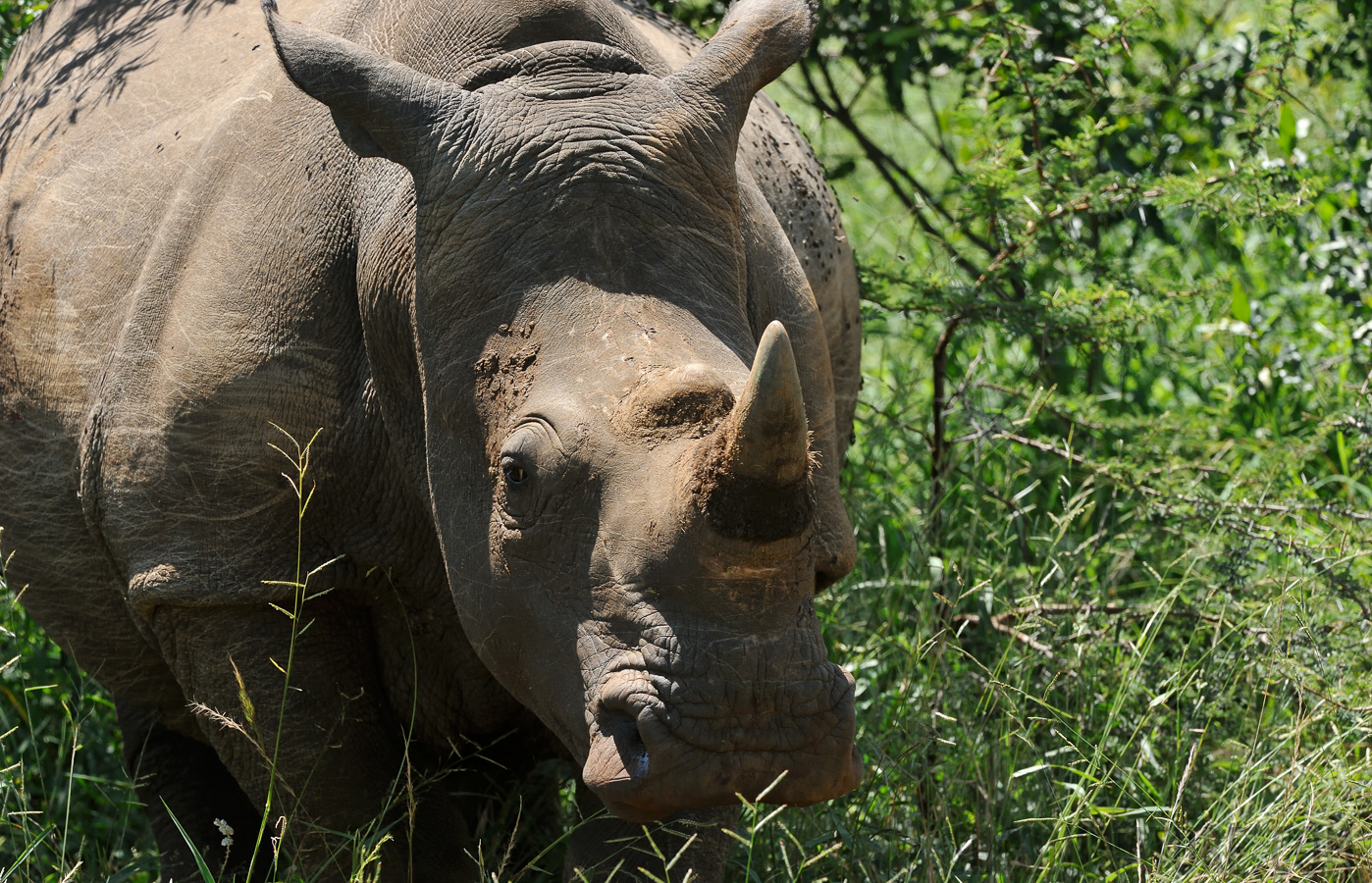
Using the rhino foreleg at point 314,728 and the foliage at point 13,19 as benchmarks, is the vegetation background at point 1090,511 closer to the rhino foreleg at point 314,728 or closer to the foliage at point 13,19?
the foliage at point 13,19

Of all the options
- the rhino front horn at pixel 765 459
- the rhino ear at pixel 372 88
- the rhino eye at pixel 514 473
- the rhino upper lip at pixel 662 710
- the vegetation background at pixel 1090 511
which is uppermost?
the rhino ear at pixel 372 88

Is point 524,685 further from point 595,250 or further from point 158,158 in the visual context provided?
point 158,158

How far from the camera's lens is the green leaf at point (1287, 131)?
6105 mm

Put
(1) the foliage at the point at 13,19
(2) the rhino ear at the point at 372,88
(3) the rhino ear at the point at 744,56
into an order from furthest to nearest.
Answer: (1) the foliage at the point at 13,19 < (3) the rhino ear at the point at 744,56 < (2) the rhino ear at the point at 372,88

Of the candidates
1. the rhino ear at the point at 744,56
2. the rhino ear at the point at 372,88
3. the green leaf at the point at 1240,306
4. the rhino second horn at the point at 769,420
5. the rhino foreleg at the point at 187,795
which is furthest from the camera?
the green leaf at the point at 1240,306

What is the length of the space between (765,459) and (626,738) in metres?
0.54

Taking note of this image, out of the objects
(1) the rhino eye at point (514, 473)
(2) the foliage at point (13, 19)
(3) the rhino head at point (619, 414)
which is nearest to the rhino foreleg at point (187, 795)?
(3) the rhino head at point (619, 414)

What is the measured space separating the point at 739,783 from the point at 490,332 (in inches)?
35.3

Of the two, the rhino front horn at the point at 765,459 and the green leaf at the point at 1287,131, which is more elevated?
the rhino front horn at the point at 765,459

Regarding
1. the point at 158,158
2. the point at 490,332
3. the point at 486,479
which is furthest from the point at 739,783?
the point at 158,158

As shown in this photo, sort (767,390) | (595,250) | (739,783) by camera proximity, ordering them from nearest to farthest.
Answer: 1. (767,390)
2. (739,783)
3. (595,250)

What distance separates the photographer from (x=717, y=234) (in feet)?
9.87

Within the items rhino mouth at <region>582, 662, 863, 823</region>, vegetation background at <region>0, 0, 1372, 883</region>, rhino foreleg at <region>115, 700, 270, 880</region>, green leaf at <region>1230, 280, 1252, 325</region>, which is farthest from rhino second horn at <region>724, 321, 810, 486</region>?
green leaf at <region>1230, 280, 1252, 325</region>

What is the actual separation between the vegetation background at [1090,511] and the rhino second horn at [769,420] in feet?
4.12
